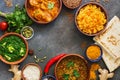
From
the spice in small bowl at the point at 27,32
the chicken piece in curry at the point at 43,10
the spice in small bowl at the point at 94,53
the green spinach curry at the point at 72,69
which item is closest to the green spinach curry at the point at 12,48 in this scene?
the spice in small bowl at the point at 27,32

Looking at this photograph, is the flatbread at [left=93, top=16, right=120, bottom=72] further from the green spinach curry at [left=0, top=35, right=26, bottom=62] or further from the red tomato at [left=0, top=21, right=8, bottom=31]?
the red tomato at [left=0, top=21, right=8, bottom=31]

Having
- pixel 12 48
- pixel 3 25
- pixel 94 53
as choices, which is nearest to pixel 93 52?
pixel 94 53

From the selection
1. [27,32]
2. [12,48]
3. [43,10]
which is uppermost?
[43,10]

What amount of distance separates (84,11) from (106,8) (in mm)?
333

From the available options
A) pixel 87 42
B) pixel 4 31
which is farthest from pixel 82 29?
pixel 4 31

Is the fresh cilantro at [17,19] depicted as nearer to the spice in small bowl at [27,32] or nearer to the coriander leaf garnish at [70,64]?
the spice in small bowl at [27,32]

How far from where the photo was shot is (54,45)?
16.1ft

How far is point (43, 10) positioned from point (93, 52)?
32.1 inches

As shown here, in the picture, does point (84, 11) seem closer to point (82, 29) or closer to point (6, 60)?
point (82, 29)

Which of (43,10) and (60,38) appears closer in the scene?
(43,10)

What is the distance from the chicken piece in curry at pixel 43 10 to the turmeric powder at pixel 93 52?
2.00ft

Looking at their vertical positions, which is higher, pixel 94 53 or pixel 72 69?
pixel 94 53

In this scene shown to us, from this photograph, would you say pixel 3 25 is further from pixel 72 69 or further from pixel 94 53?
pixel 94 53

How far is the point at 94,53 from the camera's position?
4773 millimetres
